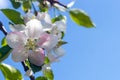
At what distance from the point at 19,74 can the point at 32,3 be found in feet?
0.94

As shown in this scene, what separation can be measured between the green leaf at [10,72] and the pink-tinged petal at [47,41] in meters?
0.13

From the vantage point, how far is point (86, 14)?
1.18 m

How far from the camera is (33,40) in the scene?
97 centimetres

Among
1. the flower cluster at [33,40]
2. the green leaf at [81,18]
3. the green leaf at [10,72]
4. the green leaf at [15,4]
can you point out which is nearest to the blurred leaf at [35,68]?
the flower cluster at [33,40]

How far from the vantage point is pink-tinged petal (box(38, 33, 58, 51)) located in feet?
3.10

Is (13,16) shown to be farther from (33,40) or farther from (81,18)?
(81,18)

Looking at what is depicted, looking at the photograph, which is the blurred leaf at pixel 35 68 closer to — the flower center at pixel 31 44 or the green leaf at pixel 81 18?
the flower center at pixel 31 44

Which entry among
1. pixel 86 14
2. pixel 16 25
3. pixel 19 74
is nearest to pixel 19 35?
pixel 16 25

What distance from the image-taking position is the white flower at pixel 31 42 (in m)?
0.93

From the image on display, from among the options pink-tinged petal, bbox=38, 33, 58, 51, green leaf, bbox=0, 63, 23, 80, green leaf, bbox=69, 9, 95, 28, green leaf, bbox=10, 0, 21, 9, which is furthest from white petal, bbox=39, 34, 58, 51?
green leaf, bbox=10, 0, 21, 9

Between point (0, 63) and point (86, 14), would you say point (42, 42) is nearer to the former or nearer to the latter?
point (0, 63)

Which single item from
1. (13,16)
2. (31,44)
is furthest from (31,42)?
(13,16)

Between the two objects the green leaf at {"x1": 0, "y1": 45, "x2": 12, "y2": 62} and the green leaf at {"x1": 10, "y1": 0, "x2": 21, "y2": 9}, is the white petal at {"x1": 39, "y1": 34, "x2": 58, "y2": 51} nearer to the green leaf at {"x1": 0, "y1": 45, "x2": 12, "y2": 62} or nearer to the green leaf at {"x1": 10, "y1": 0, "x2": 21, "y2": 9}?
the green leaf at {"x1": 0, "y1": 45, "x2": 12, "y2": 62}

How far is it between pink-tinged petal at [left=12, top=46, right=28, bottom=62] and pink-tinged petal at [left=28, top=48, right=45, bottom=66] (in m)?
0.01
